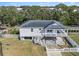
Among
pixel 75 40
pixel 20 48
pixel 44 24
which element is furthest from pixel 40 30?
pixel 75 40

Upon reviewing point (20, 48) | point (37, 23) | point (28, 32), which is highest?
point (37, 23)

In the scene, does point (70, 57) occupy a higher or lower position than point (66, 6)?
lower

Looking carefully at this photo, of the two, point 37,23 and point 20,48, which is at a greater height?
point 37,23

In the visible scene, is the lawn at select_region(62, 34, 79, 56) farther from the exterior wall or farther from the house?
the exterior wall

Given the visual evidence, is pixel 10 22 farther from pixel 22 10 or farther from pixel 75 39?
pixel 75 39

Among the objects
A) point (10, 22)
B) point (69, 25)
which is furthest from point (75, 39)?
point (10, 22)

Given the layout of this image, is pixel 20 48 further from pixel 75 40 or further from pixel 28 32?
pixel 75 40

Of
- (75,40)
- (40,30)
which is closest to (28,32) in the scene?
(40,30)
